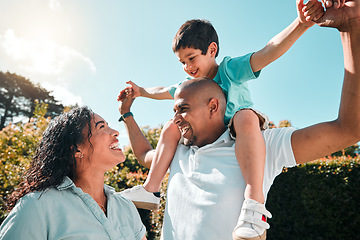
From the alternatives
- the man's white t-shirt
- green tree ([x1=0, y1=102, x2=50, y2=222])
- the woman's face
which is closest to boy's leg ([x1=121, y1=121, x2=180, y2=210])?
the man's white t-shirt

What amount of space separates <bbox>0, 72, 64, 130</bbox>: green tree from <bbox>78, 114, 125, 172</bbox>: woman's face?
125 ft

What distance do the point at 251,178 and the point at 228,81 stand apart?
860 millimetres

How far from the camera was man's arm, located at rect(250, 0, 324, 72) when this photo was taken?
1630 millimetres

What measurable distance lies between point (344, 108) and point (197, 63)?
1.20 meters

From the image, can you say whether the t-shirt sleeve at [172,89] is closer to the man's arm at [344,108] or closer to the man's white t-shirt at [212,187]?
the man's white t-shirt at [212,187]

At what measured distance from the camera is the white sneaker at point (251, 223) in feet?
4.81

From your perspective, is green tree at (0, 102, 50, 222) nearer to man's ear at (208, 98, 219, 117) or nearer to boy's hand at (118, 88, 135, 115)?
boy's hand at (118, 88, 135, 115)

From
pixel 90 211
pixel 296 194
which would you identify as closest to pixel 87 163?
pixel 90 211

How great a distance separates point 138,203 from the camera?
218cm

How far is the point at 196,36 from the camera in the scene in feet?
8.36

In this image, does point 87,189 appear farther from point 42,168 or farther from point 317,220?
point 317,220

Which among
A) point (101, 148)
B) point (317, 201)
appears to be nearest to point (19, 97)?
point (317, 201)

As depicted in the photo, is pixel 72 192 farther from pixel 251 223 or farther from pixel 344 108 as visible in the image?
pixel 344 108

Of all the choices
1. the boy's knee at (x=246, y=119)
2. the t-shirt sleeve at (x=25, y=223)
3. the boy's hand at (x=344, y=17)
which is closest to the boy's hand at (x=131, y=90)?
the boy's knee at (x=246, y=119)
